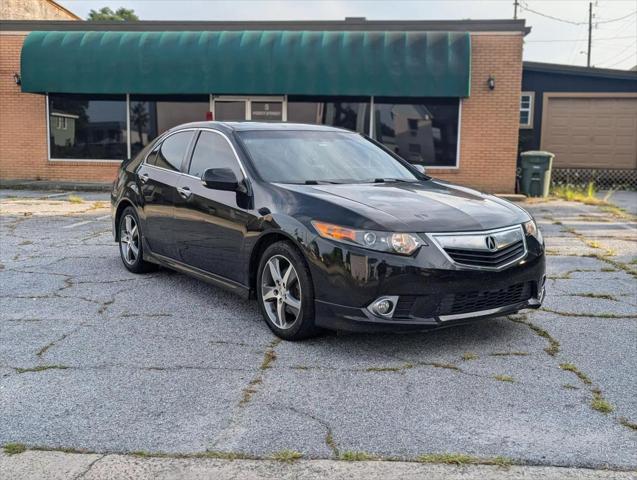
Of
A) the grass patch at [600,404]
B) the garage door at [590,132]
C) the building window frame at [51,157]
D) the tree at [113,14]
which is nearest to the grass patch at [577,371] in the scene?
the grass patch at [600,404]

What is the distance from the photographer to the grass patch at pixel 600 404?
362 cm

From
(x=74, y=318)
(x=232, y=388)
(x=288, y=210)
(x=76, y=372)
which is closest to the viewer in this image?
(x=232, y=388)

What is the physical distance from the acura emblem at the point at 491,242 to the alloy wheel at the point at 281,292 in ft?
4.19

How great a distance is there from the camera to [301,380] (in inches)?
160

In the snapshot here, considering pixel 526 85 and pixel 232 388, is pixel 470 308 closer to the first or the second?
pixel 232 388

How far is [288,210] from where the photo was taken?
4754 millimetres

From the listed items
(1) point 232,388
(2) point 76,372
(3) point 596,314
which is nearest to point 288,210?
(1) point 232,388

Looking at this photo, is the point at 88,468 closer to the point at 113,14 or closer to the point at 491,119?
the point at 491,119

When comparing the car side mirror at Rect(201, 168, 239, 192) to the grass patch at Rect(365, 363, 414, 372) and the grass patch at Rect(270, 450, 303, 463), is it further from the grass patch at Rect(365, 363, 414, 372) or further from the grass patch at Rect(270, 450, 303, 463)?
the grass patch at Rect(270, 450, 303, 463)

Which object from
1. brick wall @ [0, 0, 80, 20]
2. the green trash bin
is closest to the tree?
brick wall @ [0, 0, 80, 20]

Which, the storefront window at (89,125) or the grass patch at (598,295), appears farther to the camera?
the storefront window at (89,125)

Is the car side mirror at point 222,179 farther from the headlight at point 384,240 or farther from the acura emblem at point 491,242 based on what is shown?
the acura emblem at point 491,242

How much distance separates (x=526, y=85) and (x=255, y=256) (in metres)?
17.9

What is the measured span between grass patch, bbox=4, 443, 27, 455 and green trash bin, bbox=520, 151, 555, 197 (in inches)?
572
